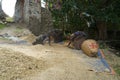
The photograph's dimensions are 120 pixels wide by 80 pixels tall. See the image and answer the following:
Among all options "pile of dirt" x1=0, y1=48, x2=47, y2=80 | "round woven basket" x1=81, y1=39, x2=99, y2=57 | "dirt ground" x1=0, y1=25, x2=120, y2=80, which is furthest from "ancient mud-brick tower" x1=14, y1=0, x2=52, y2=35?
"pile of dirt" x1=0, y1=48, x2=47, y2=80

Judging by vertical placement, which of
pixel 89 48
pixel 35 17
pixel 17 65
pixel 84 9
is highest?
pixel 84 9

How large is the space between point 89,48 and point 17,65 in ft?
9.37

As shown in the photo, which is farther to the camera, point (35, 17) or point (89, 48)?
point (35, 17)

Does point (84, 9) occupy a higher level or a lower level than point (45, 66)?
higher

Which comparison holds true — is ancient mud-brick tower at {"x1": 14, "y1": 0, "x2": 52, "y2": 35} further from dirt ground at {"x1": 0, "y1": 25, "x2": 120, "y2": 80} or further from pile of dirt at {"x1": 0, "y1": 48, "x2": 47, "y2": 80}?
pile of dirt at {"x1": 0, "y1": 48, "x2": 47, "y2": 80}

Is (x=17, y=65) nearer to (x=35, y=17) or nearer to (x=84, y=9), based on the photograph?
(x=84, y=9)

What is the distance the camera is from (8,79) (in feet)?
16.5

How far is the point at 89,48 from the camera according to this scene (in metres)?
7.94

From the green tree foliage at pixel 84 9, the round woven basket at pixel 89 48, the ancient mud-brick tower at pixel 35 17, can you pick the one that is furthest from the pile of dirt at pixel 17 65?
the ancient mud-brick tower at pixel 35 17

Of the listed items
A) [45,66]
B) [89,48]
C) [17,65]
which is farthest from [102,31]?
[17,65]

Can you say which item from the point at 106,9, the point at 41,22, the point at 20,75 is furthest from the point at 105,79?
the point at 41,22

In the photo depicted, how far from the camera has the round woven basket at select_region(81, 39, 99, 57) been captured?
7848 mm

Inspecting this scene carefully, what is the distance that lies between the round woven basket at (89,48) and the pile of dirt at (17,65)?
1.93 meters

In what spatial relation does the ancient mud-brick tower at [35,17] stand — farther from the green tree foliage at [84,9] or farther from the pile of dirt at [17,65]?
the pile of dirt at [17,65]
